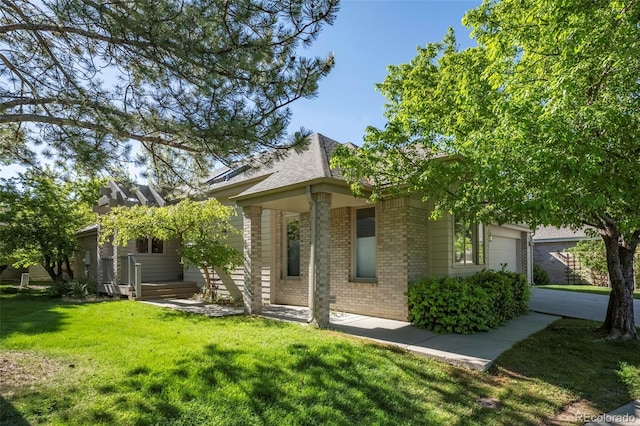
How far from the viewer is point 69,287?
579 inches

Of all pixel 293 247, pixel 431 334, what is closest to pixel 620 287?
pixel 431 334

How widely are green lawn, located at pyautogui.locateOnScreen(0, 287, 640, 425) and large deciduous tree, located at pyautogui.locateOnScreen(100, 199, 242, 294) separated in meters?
4.01

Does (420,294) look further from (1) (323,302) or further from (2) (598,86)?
(2) (598,86)

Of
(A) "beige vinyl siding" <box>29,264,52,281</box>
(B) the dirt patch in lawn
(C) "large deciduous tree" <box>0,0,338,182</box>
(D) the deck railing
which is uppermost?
(C) "large deciduous tree" <box>0,0,338,182</box>

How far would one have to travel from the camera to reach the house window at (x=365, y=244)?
10164mm

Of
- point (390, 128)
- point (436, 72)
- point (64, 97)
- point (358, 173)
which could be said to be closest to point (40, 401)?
point (64, 97)

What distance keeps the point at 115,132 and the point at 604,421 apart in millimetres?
7196

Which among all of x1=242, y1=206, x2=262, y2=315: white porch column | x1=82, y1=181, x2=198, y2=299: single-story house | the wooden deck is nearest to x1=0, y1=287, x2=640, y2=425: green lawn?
x1=242, y1=206, x2=262, y2=315: white porch column

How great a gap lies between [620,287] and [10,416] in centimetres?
1072

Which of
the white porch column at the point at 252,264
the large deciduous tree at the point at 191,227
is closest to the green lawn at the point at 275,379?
the white porch column at the point at 252,264

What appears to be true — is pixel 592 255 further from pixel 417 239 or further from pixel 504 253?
pixel 417 239

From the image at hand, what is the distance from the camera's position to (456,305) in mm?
8227

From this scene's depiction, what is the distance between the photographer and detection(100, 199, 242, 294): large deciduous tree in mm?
11828

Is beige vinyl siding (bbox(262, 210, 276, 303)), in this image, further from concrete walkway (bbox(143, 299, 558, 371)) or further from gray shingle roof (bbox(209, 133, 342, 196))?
gray shingle roof (bbox(209, 133, 342, 196))
